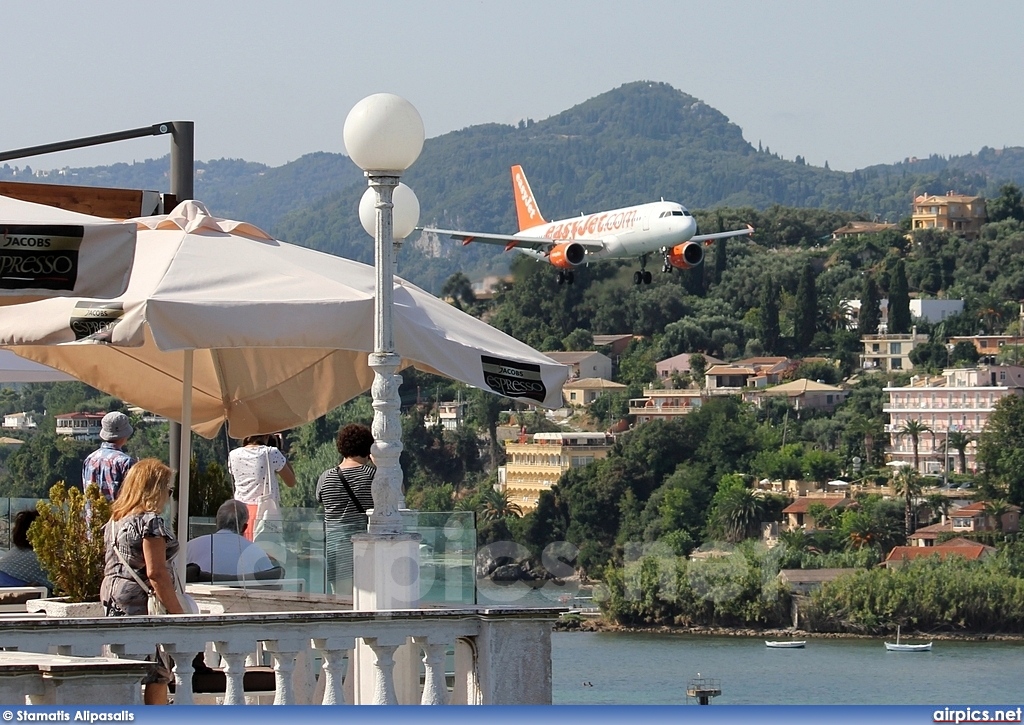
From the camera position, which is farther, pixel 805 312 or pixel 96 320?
pixel 805 312

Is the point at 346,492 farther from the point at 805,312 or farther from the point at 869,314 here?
the point at 869,314

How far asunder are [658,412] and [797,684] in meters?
51.1

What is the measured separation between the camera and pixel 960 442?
4488 inches

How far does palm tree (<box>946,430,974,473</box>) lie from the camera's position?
114 m

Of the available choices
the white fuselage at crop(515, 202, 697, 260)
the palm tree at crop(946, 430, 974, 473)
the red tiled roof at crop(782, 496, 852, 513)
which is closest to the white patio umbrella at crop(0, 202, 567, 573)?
the white fuselage at crop(515, 202, 697, 260)

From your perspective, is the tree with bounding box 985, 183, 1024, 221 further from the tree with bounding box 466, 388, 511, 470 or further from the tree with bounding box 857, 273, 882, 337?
the tree with bounding box 466, 388, 511, 470

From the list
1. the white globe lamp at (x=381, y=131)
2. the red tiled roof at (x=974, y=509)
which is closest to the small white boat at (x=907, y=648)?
the red tiled roof at (x=974, y=509)

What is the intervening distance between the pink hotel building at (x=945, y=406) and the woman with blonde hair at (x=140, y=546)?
113 m

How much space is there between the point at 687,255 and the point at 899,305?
3332 inches

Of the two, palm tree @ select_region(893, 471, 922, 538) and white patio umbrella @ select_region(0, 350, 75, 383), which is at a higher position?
palm tree @ select_region(893, 471, 922, 538)

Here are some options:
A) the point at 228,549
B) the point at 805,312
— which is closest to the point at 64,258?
the point at 228,549

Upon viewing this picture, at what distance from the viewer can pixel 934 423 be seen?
118m

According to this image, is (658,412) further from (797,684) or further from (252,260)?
(252,260)

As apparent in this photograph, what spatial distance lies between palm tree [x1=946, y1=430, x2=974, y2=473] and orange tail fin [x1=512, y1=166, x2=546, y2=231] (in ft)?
119
